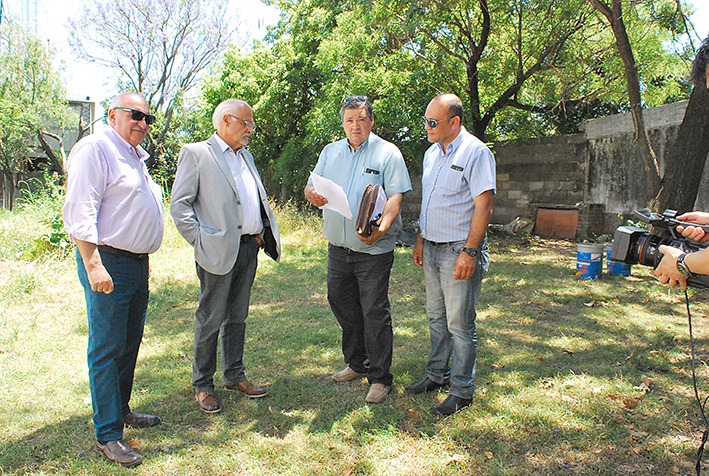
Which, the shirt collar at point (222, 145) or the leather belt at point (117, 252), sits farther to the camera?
the shirt collar at point (222, 145)

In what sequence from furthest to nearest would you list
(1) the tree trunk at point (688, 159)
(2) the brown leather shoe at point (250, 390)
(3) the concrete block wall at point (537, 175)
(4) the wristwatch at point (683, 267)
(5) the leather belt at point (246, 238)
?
(3) the concrete block wall at point (537, 175), (1) the tree trunk at point (688, 159), (2) the brown leather shoe at point (250, 390), (5) the leather belt at point (246, 238), (4) the wristwatch at point (683, 267)

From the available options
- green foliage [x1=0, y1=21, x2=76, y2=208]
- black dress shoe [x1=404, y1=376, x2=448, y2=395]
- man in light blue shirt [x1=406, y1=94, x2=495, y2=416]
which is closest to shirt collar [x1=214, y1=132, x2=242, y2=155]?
man in light blue shirt [x1=406, y1=94, x2=495, y2=416]

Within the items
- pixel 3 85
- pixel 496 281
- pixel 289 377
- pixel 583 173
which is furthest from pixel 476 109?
pixel 3 85

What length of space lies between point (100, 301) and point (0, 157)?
2465 centimetres

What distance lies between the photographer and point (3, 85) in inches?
794

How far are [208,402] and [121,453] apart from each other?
27.7 inches

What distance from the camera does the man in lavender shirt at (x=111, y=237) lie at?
2.64m

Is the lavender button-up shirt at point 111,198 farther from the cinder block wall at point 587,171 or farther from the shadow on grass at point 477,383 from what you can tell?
the cinder block wall at point 587,171

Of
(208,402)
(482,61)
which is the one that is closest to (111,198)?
(208,402)

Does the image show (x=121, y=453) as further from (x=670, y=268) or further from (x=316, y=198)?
(x=670, y=268)

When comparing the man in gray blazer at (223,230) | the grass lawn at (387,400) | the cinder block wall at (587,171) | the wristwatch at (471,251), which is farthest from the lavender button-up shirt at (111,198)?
the cinder block wall at (587,171)

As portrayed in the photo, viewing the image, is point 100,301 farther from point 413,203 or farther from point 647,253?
point 413,203

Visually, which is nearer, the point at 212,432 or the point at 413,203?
the point at 212,432

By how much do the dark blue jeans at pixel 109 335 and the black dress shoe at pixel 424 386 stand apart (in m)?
1.91
